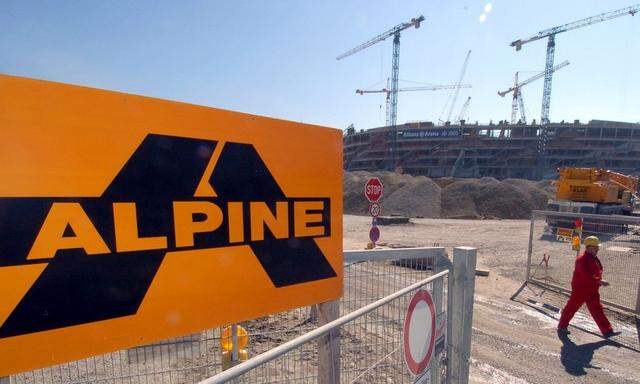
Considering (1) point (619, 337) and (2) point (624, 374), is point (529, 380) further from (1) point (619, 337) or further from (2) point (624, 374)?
(1) point (619, 337)

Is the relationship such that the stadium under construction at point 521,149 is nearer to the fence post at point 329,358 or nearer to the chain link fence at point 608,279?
the chain link fence at point 608,279

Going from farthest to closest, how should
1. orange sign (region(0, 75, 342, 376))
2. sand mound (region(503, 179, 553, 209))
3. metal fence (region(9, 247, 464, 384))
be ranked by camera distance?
sand mound (region(503, 179, 553, 209)) → metal fence (region(9, 247, 464, 384)) → orange sign (region(0, 75, 342, 376))

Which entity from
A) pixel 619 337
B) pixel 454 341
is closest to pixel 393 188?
pixel 619 337

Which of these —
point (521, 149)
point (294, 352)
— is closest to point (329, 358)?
point (294, 352)

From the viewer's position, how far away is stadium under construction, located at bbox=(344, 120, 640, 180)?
2975 inches

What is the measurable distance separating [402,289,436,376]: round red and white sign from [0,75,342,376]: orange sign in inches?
32.2

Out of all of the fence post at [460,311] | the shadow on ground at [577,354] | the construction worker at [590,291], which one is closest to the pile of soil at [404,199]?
the construction worker at [590,291]

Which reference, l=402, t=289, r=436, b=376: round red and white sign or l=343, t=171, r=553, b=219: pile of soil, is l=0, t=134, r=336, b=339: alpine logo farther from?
l=343, t=171, r=553, b=219: pile of soil

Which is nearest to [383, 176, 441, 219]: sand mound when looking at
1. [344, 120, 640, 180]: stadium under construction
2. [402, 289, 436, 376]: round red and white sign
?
[402, 289, 436, 376]: round red and white sign

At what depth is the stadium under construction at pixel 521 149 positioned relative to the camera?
75562 millimetres

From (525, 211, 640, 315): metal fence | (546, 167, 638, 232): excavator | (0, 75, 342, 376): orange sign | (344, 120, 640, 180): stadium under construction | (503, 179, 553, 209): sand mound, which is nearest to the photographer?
(0, 75, 342, 376): orange sign

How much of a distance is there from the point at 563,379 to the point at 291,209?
5021 mm

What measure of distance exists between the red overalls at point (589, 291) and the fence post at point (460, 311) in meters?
4.74

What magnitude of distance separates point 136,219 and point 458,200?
114ft
